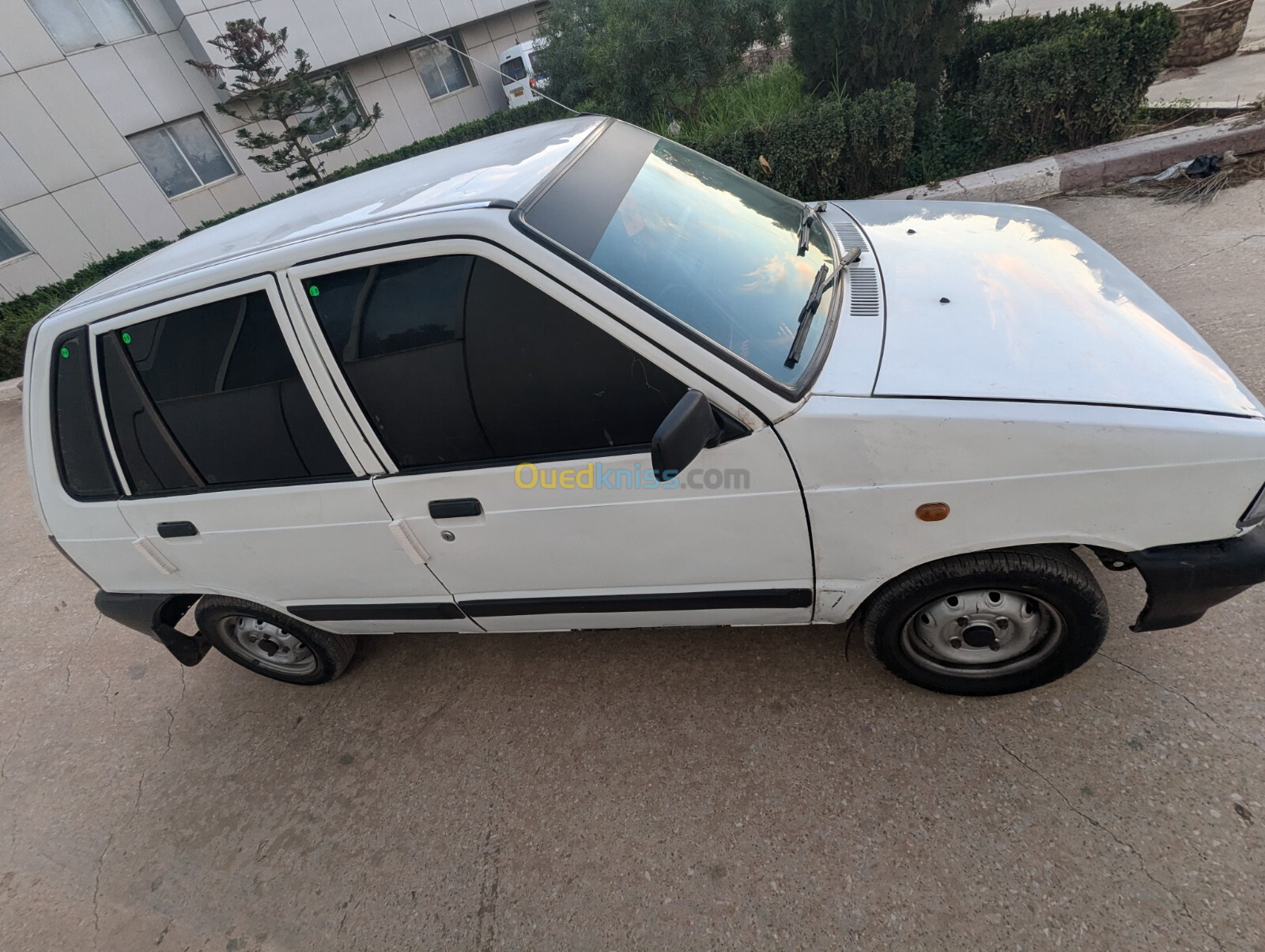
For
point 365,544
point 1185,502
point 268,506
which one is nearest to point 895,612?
point 1185,502

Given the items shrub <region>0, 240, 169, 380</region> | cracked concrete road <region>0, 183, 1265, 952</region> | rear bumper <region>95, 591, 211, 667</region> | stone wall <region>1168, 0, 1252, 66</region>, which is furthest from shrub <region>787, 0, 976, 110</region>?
shrub <region>0, 240, 169, 380</region>

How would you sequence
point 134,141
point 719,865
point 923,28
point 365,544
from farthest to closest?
point 134,141 < point 923,28 < point 365,544 < point 719,865

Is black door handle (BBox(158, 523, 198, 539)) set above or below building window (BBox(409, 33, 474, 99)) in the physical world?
below

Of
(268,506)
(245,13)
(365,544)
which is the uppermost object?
(245,13)

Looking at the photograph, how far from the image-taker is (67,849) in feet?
8.77

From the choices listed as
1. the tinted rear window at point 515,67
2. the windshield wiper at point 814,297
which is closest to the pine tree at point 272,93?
the tinted rear window at point 515,67

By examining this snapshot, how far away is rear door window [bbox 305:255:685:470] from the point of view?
1847 millimetres

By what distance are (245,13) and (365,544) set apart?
54.7 feet

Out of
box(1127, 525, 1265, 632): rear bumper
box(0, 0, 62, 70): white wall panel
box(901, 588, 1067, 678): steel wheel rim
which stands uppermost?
box(0, 0, 62, 70): white wall panel

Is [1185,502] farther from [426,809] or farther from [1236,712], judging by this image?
[426,809]

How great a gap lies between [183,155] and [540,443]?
16.9 metres

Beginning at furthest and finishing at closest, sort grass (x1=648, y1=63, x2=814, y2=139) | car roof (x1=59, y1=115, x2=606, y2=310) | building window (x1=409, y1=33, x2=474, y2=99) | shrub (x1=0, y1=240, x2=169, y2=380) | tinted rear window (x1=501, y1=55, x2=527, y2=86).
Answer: building window (x1=409, y1=33, x2=474, y2=99), tinted rear window (x1=501, y1=55, x2=527, y2=86), shrub (x1=0, y1=240, x2=169, y2=380), grass (x1=648, y1=63, x2=814, y2=139), car roof (x1=59, y1=115, x2=606, y2=310)

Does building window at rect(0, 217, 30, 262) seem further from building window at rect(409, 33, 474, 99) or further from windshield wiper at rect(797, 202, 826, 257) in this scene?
windshield wiper at rect(797, 202, 826, 257)

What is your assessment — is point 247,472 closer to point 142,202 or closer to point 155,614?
point 155,614
